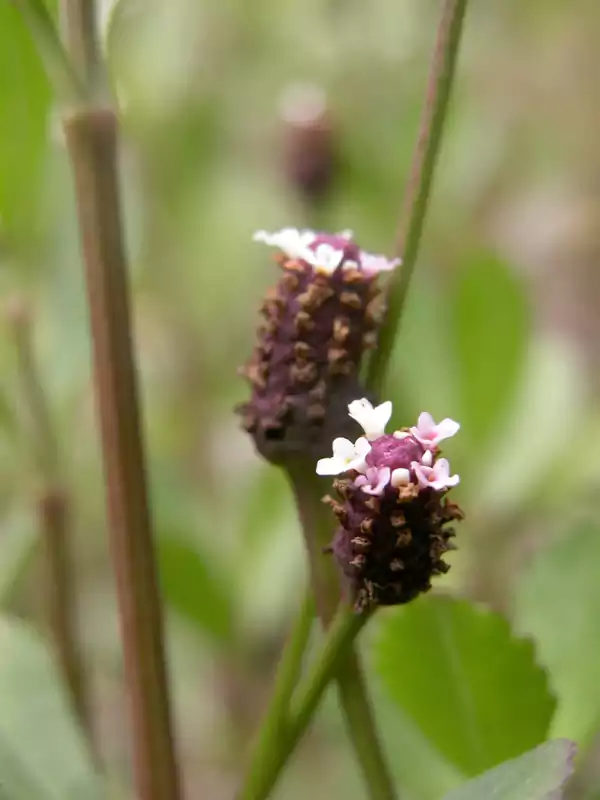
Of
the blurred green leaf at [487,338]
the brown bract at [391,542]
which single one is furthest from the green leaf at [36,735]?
the blurred green leaf at [487,338]

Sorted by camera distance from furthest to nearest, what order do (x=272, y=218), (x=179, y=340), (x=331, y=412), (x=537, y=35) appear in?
(x=537, y=35), (x=179, y=340), (x=272, y=218), (x=331, y=412)

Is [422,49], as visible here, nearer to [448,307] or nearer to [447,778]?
[448,307]

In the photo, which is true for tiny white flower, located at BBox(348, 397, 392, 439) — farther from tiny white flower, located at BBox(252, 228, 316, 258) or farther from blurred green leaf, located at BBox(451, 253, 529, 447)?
blurred green leaf, located at BBox(451, 253, 529, 447)

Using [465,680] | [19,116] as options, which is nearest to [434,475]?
[465,680]

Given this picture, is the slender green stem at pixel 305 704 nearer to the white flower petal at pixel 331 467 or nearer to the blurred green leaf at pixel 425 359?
the white flower petal at pixel 331 467

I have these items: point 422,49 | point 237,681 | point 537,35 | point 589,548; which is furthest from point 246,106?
point 589,548

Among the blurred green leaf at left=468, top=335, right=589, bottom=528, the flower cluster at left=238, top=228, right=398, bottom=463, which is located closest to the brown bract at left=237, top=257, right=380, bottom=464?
the flower cluster at left=238, top=228, right=398, bottom=463
